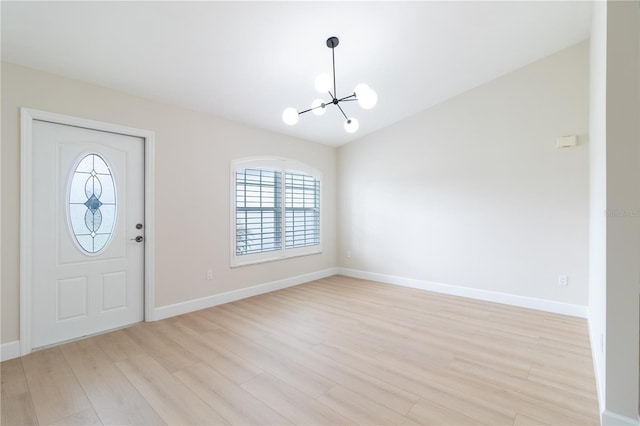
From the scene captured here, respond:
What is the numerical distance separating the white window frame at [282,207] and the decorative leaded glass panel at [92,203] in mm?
1503

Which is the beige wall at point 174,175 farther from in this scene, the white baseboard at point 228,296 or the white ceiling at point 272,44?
the white ceiling at point 272,44

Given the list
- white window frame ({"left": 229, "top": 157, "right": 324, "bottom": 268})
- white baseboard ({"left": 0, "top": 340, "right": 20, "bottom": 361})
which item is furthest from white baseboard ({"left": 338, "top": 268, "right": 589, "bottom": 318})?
white baseboard ({"left": 0, "top": 340, "right": 20, "bottom": 361})

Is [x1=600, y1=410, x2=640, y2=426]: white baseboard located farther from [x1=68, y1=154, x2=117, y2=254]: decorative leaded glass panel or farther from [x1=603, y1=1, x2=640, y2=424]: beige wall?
[x1=68, y1=154, x2=117, y2=254]: decorative leaded glass panel

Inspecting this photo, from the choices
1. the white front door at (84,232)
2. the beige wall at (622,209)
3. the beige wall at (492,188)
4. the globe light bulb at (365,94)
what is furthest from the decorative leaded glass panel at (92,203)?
the beige wall at (622,209)

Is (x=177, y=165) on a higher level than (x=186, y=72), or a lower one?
lower

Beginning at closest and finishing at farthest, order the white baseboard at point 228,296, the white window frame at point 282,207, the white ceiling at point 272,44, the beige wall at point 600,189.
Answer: the beige wall at point 600,189 → the white ceiling at point 272,44 → the white baseboard at point 228,296 → the white window frame at point 282,207

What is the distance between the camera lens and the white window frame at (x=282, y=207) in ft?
14.7

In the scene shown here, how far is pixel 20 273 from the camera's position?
9.05 ft

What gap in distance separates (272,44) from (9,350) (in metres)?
3.72

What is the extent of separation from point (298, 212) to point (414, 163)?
2.22 m

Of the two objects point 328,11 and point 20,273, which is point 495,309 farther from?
point 20,273

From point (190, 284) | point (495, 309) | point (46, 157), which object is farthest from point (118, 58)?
point (495, 309)

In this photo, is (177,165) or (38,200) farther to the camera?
(177,165)

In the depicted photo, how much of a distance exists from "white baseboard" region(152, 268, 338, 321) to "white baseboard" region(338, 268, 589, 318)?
1212mm
